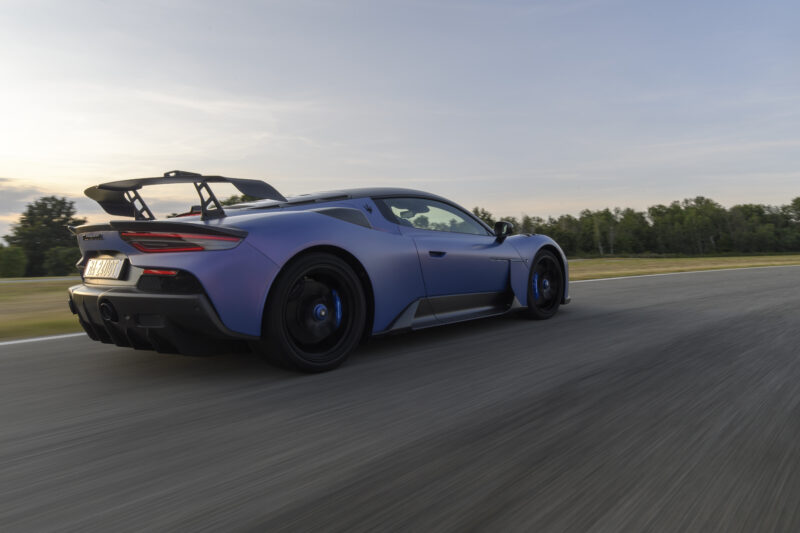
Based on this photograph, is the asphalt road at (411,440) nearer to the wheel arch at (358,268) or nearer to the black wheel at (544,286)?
the wheel arch at (358,268)

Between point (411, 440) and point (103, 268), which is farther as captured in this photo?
point (103, 268)

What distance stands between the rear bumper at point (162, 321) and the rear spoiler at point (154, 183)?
63 centimetres

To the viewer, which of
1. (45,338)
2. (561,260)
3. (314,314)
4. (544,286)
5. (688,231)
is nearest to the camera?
(314,314)

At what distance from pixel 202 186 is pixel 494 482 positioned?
255 centimetres

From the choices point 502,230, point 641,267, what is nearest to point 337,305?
point 502,230

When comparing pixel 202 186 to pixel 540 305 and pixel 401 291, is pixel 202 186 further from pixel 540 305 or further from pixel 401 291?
pixel 540 305

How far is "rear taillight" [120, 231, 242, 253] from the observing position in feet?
9.98

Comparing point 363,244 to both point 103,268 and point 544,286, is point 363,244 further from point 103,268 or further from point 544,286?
point 544,286

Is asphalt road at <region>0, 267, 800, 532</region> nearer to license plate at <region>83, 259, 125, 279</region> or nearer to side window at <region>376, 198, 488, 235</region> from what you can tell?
license plate at <region>83, 259, 125, 279</region>

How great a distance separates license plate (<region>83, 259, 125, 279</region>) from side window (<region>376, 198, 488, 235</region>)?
179 centimetres

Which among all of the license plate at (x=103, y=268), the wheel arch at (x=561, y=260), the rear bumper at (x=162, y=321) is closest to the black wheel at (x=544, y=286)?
the wheel arch at (x=561, y=260)

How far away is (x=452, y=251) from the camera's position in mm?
4461

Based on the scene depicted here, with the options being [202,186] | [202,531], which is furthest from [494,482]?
[202,186]

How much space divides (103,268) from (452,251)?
2441 millimetres
